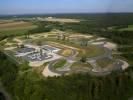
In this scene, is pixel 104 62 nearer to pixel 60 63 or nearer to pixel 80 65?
pixel 80 65

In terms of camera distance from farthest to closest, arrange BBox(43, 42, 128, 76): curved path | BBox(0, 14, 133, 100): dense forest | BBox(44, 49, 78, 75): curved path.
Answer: BBox(44, 49, 78, 75): curved path
BBox(43, 42, 128, 76): curved path
BBox(0, 14, 133, 100): dense forest

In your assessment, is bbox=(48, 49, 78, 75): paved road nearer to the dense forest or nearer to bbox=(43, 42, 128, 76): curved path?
bbox=(43, 42, 128, 76): curved path

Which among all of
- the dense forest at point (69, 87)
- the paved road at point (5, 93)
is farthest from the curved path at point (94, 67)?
the paved road at point (5, 93)

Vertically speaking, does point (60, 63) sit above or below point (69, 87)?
below

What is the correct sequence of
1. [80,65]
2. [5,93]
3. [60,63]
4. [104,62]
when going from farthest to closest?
[60,63]
[104,62]
[80,65]
[5,93]

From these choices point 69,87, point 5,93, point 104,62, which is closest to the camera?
point 69,87

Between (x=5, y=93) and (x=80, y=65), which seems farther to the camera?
(x=80, y=65)

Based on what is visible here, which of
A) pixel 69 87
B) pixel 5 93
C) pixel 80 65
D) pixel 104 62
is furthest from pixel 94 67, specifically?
pixel 5 93

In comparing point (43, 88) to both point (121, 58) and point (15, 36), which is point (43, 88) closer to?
point (121, 58)

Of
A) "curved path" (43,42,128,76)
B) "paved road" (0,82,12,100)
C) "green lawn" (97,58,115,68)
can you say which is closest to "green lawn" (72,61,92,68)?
"curved path" (43,42,128,76)

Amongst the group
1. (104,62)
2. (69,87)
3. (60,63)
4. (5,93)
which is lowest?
(5,93)

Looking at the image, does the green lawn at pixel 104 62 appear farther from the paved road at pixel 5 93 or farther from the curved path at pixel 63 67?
the paved road at pixel 5 93
